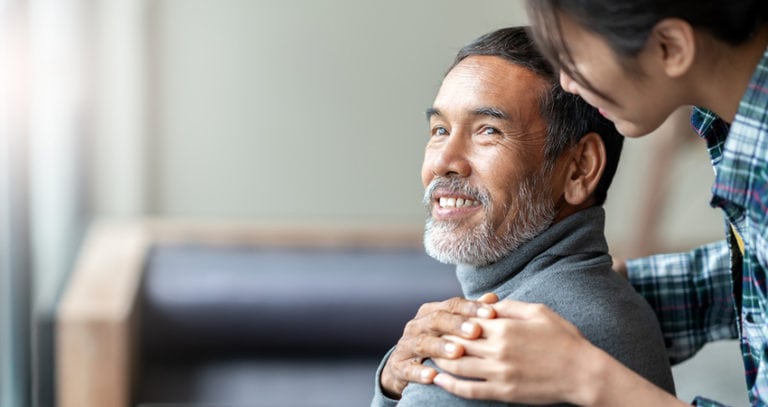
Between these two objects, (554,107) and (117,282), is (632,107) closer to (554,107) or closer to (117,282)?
(554,107)

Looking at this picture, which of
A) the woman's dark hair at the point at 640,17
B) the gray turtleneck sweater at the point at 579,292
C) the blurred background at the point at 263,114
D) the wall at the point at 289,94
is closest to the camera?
the woman's dark hair at the point at 640,17

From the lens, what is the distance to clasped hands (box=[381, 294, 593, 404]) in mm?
1168

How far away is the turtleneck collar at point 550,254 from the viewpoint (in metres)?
1.40

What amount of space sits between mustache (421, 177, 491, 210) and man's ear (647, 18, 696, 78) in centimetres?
35

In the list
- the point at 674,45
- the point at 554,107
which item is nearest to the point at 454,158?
the point at 554,107

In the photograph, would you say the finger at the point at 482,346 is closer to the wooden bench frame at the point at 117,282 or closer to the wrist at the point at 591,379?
the wrist at the point at 591,379

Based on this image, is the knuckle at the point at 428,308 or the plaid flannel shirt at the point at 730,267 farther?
the knuckle at the point at 428,308

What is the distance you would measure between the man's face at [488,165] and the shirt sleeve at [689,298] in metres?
0.28

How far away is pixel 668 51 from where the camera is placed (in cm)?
113

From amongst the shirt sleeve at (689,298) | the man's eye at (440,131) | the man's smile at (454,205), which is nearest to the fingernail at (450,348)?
the man's smile at (454,205)

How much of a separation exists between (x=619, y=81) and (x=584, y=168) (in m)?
0.32

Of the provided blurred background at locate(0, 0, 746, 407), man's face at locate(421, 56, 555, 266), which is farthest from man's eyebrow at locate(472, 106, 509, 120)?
blurred background at locate(0, 0, 746, 407)

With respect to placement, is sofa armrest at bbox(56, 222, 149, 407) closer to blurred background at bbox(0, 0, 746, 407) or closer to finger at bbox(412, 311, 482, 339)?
blurred background at bbox(0, 0, 746, 407)

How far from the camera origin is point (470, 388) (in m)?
1.20
